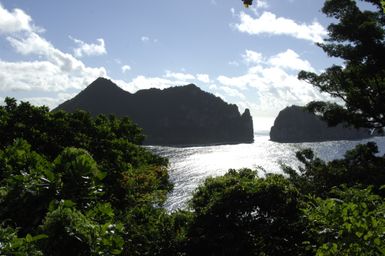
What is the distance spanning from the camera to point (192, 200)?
50.6ft

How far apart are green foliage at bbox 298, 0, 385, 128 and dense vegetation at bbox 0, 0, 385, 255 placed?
0.23ft

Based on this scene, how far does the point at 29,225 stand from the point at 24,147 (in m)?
6.79

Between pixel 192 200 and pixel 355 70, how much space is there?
626 inches

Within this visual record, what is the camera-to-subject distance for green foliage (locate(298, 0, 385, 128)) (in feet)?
81.5

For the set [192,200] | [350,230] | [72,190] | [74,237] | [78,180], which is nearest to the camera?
[350,230]

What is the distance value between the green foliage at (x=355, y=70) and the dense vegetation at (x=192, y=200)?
71 millimetres

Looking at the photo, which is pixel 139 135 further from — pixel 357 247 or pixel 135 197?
pixel 357 247

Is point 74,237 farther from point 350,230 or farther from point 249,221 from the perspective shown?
point 249,221

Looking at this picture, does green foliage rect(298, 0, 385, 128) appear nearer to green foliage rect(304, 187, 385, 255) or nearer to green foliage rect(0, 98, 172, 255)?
green foliage rect(0, 98, 172, 255)

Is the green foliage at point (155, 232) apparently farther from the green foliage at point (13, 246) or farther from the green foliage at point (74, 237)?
the green foliage at point (13, 246)

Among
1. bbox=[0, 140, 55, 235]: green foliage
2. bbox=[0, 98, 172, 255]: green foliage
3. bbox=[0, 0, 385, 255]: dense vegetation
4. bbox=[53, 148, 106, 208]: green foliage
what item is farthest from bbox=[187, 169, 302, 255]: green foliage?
bbox=[0, 140, 55, 235]: green foliage

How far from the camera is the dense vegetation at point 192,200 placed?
→ 19.9 ft

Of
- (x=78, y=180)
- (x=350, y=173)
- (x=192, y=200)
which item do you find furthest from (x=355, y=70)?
(x=78, y=180)

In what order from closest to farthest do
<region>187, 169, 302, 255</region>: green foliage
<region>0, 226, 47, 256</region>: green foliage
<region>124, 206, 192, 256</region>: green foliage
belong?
1. <region>0, 226, 47, 256</region>: green foliage
2. <region>187, 169, 302, 255</region>: green foliage
3. <region>124, 206, 192, 256</region>: green foliage
